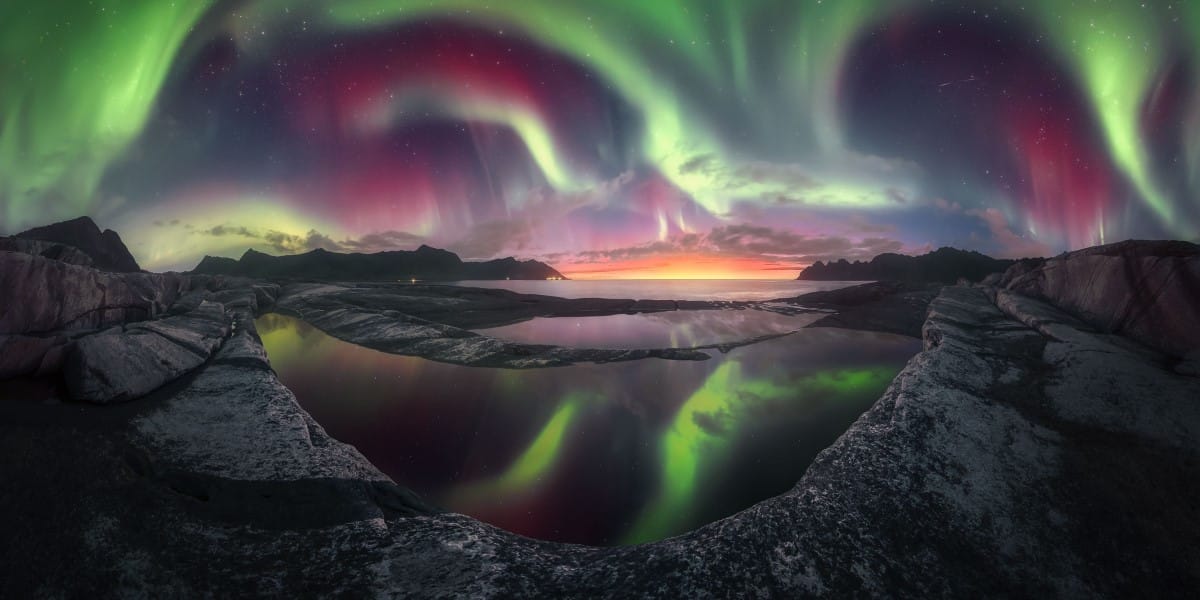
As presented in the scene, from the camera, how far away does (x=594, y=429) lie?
845 centimetres

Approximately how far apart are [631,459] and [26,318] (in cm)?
1229

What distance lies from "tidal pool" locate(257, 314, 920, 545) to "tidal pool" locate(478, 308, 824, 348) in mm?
4548

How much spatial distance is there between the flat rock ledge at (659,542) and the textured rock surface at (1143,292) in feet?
12.1

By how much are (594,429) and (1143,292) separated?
49.1 feet

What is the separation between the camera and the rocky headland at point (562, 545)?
3514mm

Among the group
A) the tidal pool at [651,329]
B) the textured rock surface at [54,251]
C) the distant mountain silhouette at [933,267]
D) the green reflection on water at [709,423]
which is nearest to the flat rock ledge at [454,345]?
the tidal pool at [651,329]

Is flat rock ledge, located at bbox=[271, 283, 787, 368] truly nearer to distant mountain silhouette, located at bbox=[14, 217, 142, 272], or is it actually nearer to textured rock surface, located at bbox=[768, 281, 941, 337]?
textured rock surface, located at bbox=[768, 281, 941, 337]

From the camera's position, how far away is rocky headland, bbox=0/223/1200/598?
3514 mm

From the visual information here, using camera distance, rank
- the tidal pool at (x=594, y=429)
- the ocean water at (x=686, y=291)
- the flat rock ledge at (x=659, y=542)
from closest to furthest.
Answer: the flat rock ledge at (x=659, y=542), the tidal pool at (x=594, y=429), the ocean water at (x=686, y=291)

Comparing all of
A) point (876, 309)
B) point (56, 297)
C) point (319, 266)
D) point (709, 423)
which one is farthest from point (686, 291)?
point (319, 266)

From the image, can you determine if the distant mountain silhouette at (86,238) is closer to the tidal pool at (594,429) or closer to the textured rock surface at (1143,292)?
the tidal pool at (594,429)

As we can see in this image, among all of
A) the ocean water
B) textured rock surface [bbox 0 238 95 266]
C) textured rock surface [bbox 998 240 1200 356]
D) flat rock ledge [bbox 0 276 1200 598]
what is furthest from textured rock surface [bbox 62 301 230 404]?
the ocean water

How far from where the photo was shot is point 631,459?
719 centimetres

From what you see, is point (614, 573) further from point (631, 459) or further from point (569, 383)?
point (569, 383)
